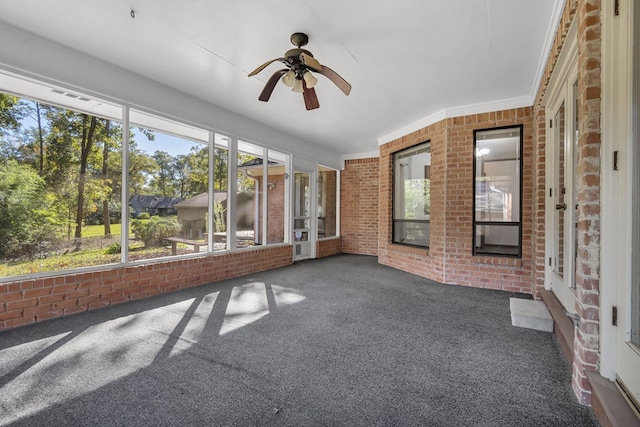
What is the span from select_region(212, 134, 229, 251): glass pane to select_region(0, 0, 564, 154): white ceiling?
94 cm

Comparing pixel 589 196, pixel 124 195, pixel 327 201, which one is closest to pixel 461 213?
pixel 589 196

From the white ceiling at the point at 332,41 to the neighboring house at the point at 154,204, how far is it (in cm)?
161

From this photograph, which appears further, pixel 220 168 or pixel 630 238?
pixel 220 168

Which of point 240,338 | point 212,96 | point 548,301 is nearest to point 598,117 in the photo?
point 548,301

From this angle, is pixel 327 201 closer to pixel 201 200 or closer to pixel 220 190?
pixel 220 190

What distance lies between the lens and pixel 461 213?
469 cm

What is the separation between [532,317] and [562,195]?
132 cm

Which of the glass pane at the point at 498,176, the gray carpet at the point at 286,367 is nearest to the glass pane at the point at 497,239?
the glass pane at the point at 498,176

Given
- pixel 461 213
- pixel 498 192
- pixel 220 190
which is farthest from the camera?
pixel 220 190

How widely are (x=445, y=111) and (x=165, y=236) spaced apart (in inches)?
A: 189

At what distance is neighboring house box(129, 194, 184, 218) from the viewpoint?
153 inches

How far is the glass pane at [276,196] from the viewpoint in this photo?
6.20 m

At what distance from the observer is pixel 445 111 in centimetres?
480

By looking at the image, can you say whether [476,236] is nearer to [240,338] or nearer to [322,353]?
[322,353]
